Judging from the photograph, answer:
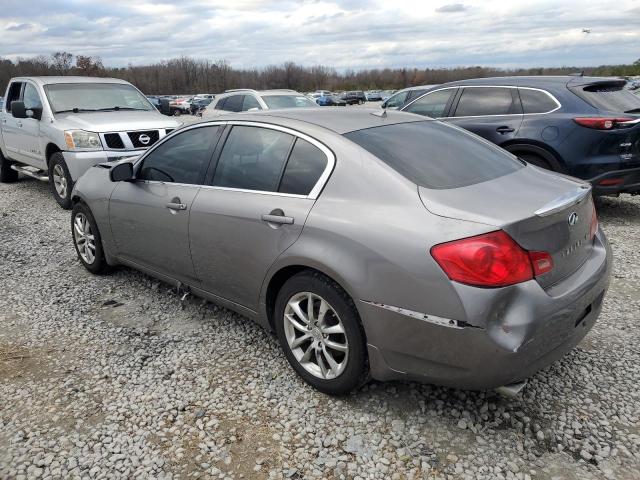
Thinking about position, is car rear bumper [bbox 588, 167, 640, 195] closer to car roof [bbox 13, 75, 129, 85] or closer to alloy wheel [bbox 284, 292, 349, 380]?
alloy wheel [bbox 284, 292, 349, 380]

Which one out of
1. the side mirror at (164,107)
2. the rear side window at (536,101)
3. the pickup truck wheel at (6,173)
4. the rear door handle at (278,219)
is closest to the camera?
the rear door handle at (278,219)

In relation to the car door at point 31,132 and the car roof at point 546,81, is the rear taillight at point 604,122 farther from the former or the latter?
the car door at point 31,132

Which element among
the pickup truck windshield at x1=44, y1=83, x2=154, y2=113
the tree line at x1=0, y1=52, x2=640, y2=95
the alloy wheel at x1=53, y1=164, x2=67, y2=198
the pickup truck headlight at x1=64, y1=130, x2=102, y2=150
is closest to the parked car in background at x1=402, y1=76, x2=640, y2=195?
the pickup truck headlight at x1=64, y1=130, x2=102, y2=150

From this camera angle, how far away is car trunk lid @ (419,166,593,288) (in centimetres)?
243

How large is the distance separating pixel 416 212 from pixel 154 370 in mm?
2013

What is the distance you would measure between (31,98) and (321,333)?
26.0 ft

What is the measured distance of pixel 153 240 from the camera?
400 cm

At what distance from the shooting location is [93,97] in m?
8.50

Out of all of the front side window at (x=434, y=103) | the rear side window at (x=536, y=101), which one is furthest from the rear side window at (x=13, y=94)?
the rear side window at (x=536, y=101)

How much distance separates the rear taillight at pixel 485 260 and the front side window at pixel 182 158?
199cm

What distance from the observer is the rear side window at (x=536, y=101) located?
6391mm

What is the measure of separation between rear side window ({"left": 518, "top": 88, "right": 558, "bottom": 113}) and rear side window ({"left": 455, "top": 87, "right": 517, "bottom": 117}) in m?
0.16

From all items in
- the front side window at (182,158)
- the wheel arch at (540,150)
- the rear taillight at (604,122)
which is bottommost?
the wheel arch at (540,150)

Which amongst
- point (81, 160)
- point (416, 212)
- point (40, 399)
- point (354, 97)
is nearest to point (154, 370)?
point (40, 399)
